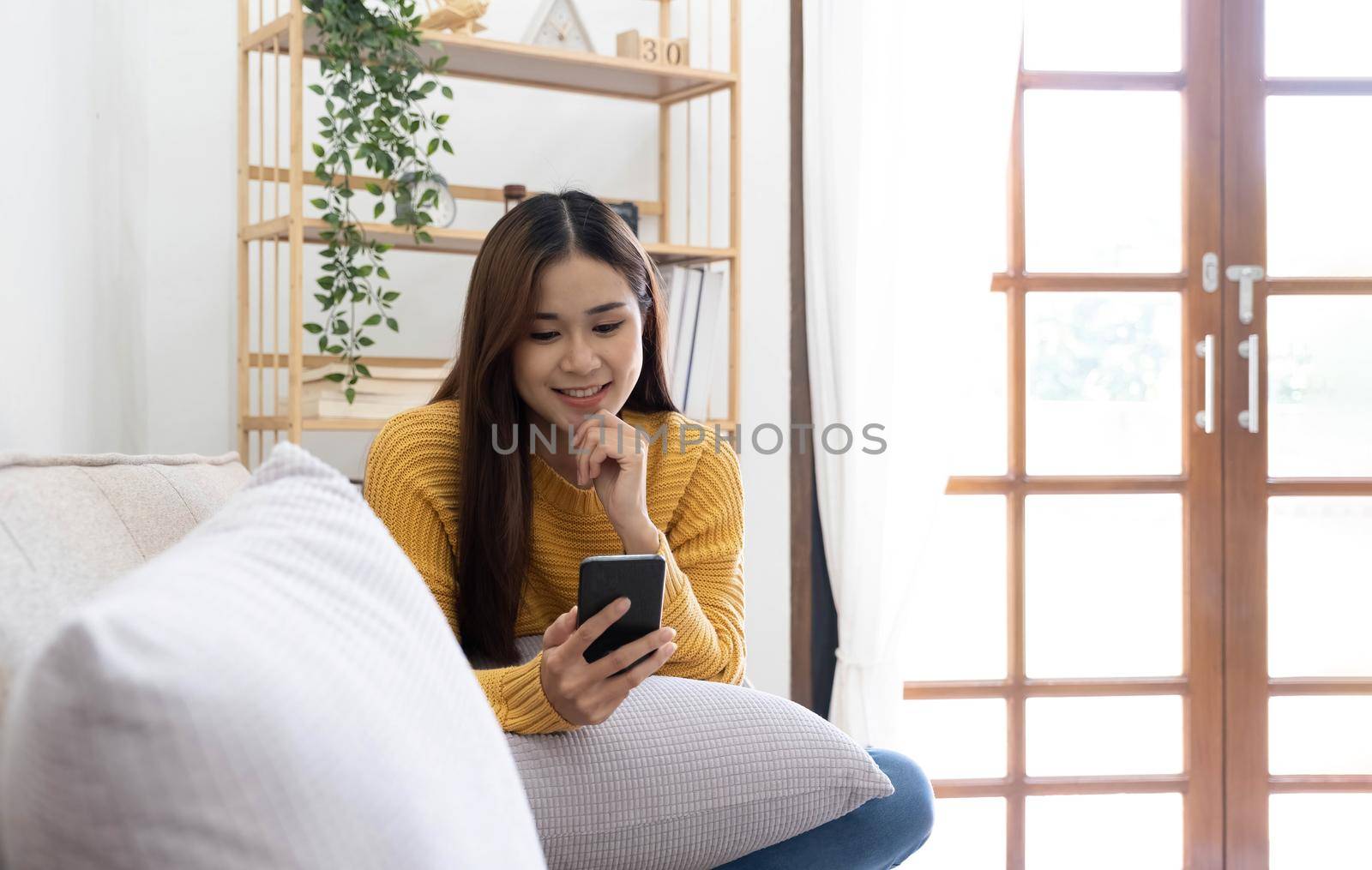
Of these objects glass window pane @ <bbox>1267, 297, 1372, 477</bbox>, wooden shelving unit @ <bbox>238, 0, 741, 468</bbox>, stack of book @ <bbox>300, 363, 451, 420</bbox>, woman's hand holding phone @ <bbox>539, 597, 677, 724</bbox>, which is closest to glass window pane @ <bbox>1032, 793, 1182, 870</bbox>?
glass window pane @ <bbox>1267, 297, 1372, 477</bbox>

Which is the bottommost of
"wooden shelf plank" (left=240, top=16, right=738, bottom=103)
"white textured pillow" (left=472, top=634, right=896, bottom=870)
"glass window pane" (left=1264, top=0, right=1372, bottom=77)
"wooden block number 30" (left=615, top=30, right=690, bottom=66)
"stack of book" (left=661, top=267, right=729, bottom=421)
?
"white textured pillow" (left=472, top=634, right=896, bottom=870)

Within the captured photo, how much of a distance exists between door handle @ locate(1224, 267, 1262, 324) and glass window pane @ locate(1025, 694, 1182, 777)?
0.89 meters

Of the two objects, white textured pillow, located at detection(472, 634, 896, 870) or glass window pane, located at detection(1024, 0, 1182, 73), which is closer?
white textured pillow, located at detection(472, 634, 896, 870)

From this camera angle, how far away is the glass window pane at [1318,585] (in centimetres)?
276

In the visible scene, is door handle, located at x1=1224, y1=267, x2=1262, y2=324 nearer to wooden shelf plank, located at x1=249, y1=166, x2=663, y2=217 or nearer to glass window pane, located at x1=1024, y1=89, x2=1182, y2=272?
glass window pane, located at x1=1024, y1=89, x2=1182, y2=272

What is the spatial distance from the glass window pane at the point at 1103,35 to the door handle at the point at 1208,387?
2.10 ft

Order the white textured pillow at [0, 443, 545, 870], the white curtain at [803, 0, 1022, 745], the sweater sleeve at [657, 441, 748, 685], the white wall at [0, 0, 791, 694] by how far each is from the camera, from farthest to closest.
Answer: the white curtain at [803, 0, 1022, 745]
the sweater sleeve at [657, 441, 748, 685]
the white wall at [0, 0, 791, 694]
the white textured pillow at [0, 443, 545, 870]

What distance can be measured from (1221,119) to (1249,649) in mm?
1204

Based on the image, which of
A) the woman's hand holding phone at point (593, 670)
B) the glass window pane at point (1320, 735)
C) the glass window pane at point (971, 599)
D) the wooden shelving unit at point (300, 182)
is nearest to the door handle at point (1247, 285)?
the glass window pane at point (971, 599)

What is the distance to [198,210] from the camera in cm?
215

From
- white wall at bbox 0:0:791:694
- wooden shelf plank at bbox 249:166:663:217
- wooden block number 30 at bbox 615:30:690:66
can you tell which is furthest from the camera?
wooden block number 30 at bbox 615:30:690:66

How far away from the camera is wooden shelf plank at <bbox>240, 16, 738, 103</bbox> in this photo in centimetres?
204

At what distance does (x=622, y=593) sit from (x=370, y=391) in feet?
3.33

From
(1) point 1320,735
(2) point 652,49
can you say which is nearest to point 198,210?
(2) point 652,49
